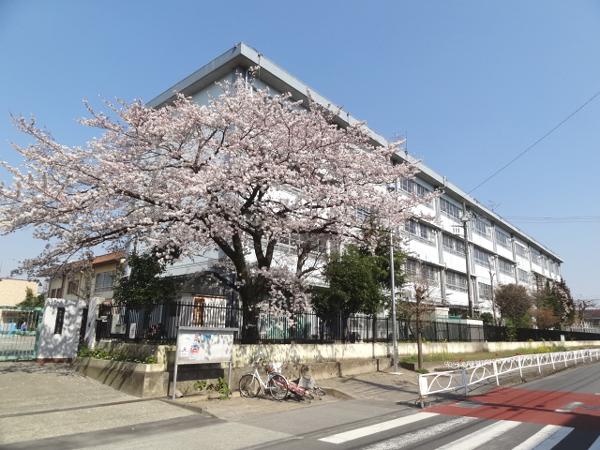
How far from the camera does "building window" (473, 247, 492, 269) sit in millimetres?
50244

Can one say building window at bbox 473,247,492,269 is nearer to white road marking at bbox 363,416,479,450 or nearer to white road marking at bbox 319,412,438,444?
white road marking at bbox 319,412,438,444

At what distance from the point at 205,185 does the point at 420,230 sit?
30.9 meters

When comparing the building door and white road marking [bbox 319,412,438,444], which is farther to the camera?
the building door

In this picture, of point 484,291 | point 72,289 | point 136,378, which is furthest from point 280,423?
point 484,291

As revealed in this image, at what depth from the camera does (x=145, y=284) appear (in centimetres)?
1339

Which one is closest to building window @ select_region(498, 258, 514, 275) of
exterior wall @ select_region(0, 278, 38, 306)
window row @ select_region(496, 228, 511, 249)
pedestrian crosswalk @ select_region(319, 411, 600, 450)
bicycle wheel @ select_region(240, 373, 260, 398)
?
window row @ select_region(496, 228, 511, 249)

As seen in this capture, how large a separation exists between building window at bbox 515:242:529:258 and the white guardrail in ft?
108

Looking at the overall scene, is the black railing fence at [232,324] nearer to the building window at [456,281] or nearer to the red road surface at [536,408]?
the red road surface at [536,408]

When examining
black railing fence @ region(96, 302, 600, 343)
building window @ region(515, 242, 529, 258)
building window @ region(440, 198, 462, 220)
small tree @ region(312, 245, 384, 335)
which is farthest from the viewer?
building window @ region(515, 242, 529, 258)

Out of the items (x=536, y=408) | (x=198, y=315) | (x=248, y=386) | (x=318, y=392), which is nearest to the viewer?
(x=536, y=408)

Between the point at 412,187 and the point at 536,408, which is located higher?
the point at 412,187

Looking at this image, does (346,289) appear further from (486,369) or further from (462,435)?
(462,435)

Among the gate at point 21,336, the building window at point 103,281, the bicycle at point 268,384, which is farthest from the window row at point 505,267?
the gate at point 21,336

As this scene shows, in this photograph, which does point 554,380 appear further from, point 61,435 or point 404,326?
point 61,435
